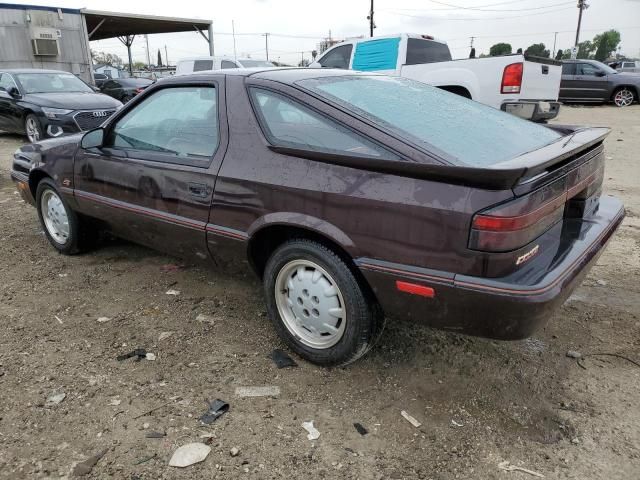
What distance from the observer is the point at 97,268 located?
13.5 feet

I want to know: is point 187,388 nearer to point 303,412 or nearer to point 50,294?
point 303,412

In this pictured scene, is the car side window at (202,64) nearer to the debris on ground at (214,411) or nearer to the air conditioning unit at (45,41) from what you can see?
the air conditioning unit at (45,41)

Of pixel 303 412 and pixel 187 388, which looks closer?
pixel 303 412

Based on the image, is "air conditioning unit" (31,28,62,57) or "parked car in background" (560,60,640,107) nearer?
"parked car in background" (560,60,640,107)

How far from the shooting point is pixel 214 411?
7.86ft

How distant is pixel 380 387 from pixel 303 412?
1.42 ft

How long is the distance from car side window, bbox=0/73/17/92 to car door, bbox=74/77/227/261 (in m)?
8.21

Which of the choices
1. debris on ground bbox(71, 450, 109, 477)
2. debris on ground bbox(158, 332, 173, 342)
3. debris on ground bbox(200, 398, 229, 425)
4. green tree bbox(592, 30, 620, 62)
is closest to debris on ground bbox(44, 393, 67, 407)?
debris on ground bbox(71, 450, 109, 477)

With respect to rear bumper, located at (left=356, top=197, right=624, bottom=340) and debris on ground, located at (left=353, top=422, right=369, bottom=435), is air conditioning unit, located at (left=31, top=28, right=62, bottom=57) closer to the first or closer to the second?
rear bumper, located at (left=356, top=197, right=624, bottom=340)

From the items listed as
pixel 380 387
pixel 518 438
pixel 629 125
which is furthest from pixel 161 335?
pixel 629 125

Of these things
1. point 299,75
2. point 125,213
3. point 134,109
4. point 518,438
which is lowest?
point 518,438

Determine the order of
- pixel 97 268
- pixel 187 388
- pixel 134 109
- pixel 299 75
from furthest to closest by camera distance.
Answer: pixel 97 268 → pixel 134 109 → pixel 299 75 → pixel 187 388

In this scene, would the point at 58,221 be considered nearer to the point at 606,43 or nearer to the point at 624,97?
the point at 624,97

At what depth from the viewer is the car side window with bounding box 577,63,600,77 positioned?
16953 millimetres
